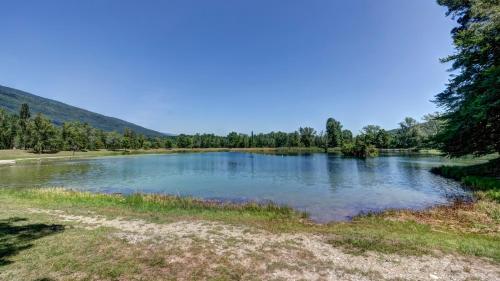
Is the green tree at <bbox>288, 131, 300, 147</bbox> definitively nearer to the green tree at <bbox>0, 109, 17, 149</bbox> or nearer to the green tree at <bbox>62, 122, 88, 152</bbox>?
the green tree at <bbox>62, 122, 88, 152</bbox>

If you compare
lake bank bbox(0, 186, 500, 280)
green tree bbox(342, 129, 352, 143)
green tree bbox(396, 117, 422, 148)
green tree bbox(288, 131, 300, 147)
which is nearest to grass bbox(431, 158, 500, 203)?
lake bank bbox(0, 186, 500, 280)

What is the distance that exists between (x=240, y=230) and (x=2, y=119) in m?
145

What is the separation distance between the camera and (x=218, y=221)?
1368cm

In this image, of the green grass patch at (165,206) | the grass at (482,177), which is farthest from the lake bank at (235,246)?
the grass at (482,177)

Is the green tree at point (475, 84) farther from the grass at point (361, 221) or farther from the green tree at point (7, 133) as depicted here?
the green tree at point (7, 133)

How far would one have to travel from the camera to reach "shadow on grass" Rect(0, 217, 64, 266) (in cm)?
852

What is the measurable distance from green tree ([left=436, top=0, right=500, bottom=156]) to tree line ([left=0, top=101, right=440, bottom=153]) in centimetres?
616

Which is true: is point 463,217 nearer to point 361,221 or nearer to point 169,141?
point 361,221

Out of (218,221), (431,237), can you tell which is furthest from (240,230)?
(431,237)

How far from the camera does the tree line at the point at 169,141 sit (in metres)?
104

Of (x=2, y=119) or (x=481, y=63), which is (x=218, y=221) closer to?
(x=481, y=63)

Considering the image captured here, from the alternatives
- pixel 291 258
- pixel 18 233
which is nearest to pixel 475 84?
pixel 291 258

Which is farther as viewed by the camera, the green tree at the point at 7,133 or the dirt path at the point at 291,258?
the green tree at the point at 7,133

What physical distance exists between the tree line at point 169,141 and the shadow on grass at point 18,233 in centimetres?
4084
